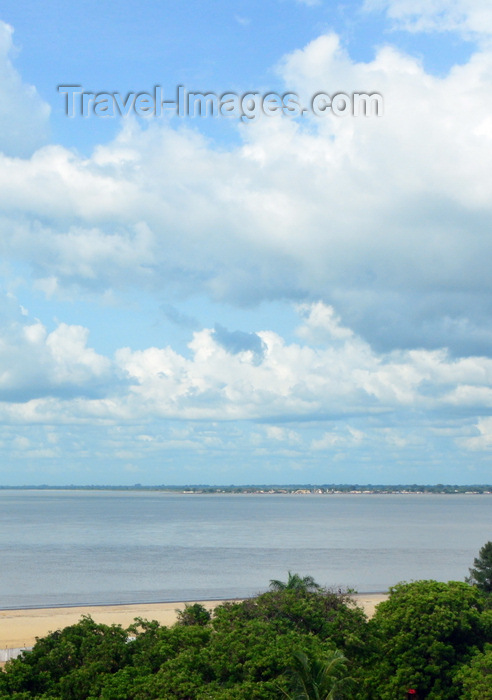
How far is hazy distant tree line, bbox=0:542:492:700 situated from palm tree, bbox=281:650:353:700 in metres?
0.04

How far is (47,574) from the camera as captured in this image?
316ft

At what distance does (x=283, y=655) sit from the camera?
89.7 feet

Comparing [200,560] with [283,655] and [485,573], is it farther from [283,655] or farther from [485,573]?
[283,655]

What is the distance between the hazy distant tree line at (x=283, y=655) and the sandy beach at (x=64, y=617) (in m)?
23.8

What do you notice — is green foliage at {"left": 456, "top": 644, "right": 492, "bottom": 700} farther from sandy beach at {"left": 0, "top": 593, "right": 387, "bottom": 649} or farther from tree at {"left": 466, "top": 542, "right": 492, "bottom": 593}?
tree at {"left": 466, "top": 542, "right": 492, "bottom": 593}

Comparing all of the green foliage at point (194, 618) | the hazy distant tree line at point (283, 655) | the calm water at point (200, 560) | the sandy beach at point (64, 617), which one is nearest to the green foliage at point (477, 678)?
the hazy distant tree line at point (283, 655)

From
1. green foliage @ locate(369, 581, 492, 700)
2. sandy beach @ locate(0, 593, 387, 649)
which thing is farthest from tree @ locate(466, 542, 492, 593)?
green foliage @ locate(369, 581, 492, 700)

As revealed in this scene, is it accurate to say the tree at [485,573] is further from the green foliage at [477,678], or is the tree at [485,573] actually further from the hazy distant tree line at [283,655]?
the green foliage at [477,678]

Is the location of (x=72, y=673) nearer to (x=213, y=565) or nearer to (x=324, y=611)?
(x=324, y=611)

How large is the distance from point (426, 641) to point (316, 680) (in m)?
8.53

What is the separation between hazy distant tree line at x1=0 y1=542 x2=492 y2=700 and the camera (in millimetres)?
25953

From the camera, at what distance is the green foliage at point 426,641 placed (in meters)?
31.5

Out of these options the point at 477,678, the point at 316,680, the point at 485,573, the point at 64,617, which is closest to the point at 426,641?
the point at 477,678

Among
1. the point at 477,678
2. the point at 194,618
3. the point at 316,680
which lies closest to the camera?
the point at 316,680
